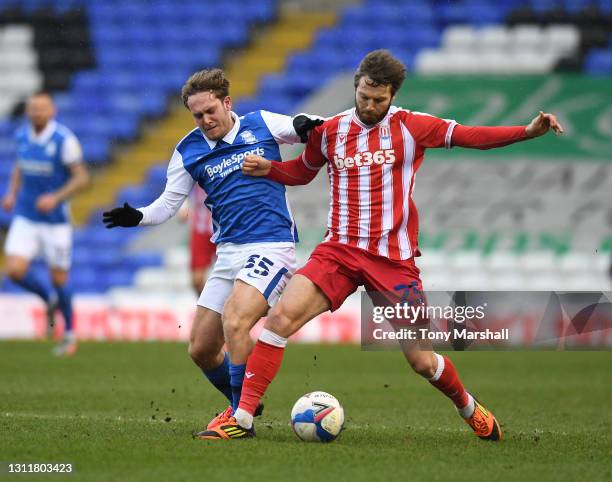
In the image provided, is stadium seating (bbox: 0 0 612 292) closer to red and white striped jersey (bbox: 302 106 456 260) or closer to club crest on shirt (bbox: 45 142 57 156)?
club crest on shirt (bbox: 45 142 57 156)

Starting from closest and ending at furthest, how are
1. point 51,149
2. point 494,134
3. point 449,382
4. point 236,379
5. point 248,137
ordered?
1. point 494,134
2. point 449,382
3. point 236,379
4. point 248,137
5. point 51,149

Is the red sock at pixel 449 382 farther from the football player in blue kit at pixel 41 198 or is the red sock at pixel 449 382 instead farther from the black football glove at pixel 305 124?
the football player in blue kit at pixel 41 198

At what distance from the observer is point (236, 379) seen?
6668mm

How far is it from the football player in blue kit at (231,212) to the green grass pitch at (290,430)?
1.96 feet

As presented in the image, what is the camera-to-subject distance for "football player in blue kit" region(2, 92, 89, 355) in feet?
40.1

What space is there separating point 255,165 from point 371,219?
2.48 ft

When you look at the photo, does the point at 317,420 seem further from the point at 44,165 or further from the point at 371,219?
the point at 44,165

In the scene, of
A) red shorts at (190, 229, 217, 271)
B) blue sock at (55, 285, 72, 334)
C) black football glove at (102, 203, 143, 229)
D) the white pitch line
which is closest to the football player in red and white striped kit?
the white pitch line

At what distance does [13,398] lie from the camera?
8.52 m

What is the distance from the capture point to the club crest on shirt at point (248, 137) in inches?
271

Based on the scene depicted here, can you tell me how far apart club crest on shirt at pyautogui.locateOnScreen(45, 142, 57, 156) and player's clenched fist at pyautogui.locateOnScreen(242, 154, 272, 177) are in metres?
5.99

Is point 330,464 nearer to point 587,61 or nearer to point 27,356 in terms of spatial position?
point 27,356

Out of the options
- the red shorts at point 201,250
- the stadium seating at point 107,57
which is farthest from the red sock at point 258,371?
the stadium seating at point 107,57

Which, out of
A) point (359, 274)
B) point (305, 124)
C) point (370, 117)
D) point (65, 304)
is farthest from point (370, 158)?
point (65, 304)
